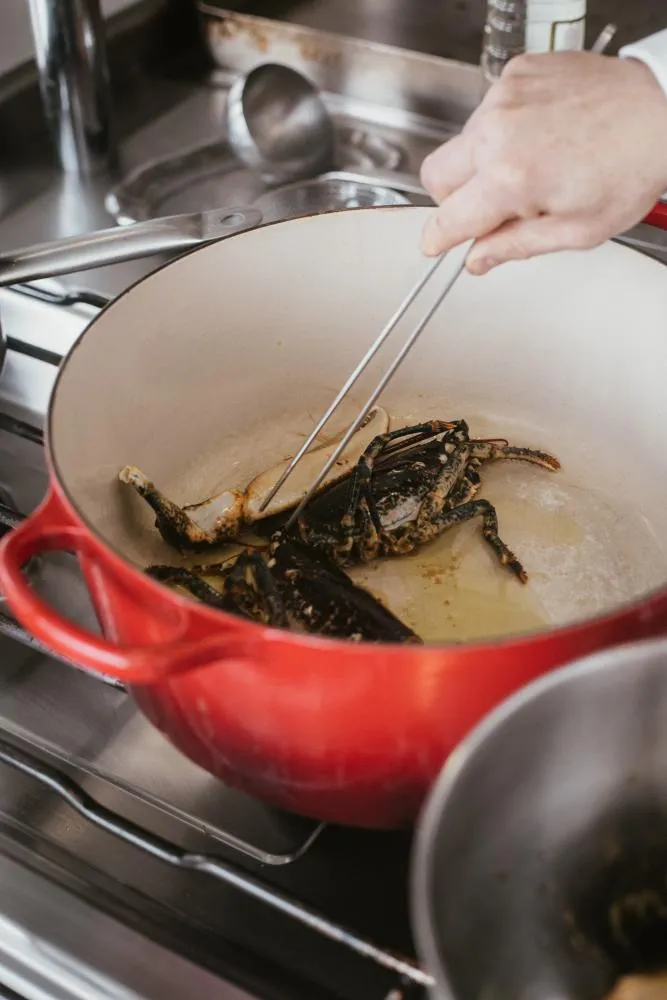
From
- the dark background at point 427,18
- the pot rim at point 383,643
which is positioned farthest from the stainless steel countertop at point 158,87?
the pot rim at point 383,643

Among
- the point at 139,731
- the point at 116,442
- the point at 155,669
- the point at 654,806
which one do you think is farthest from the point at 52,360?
the point at 654,806

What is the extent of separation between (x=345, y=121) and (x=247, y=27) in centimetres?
17

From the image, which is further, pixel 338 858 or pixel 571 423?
pixel 571 423

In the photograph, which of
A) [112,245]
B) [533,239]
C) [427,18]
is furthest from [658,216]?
[427,18]

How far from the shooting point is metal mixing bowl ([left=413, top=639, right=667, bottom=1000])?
36cm

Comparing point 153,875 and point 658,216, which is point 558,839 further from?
point 658,216

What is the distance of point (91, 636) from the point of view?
0.42m

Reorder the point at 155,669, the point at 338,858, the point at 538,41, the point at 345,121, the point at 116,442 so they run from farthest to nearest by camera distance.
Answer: the point at 345,121 < the point at 538,41 < the point at 116,442 < the point at 338,858 < the point at 155,669

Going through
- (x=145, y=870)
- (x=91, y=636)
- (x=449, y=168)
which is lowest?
(x=145, y=870)

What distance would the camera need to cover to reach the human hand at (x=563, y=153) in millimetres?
492

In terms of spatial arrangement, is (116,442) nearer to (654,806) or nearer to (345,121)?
(654,806)

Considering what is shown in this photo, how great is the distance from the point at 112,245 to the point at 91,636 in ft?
1.20

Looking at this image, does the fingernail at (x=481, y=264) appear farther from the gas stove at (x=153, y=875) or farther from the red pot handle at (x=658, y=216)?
the gas stove at (x=153, y=875)

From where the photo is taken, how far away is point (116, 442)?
67cm
